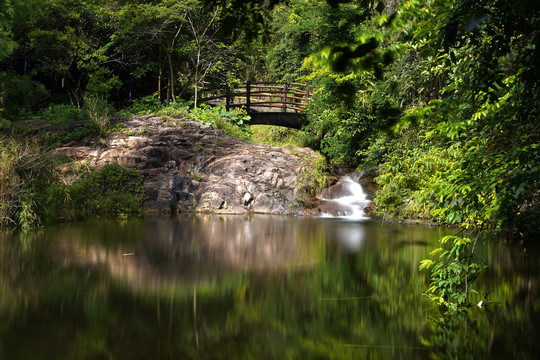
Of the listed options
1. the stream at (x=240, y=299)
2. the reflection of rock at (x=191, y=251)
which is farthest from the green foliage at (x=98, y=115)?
the stream at (x=240, y=299)

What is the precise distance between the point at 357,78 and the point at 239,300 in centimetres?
1070

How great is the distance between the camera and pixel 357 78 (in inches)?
559

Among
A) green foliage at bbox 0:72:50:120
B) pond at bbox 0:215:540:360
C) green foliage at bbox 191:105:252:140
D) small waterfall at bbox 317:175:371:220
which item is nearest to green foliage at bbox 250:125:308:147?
green foliage at bbox 191:105:252:140

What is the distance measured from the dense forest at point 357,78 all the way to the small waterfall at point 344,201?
33.5 inches

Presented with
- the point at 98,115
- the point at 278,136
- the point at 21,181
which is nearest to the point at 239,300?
the point at 21,181

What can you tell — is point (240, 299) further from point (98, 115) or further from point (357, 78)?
point (98, 115)

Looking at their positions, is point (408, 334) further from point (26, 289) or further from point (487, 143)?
point (26, 289)

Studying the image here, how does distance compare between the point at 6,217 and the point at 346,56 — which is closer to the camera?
the point at 346,56

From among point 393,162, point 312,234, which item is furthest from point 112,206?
point 393,162

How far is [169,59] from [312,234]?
504 inches

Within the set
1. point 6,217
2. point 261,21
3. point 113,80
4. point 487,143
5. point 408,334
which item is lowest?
point 408,334

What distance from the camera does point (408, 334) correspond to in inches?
151

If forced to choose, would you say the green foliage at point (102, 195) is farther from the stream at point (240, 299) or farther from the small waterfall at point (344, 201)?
the small waterfall at point (344, 201)

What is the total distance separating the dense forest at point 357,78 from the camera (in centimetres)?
236
